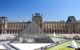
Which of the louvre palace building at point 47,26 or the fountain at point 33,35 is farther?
the louvre palace building at point 47,26

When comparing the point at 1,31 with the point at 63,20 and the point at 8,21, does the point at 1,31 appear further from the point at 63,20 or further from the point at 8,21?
the point at 63,20

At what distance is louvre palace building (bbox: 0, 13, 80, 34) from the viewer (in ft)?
309

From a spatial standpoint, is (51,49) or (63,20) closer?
(51,49)

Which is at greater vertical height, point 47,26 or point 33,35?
point 47,26

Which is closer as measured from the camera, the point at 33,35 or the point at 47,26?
the point at 33,35

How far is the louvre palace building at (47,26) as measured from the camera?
94219mm

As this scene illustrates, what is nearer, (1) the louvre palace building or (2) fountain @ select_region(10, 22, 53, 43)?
(2) fountain @ select_region(10, 22, 53, 43)

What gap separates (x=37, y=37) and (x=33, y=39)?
3.05ft

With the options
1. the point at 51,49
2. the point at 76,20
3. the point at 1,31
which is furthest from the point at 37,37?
the point at 76,20

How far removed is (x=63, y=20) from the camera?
98.3 metres

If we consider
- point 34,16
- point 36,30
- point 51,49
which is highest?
point 34,16

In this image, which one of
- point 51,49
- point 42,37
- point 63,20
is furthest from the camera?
point 63,20

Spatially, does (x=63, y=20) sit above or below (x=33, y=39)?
above

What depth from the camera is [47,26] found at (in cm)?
9644
